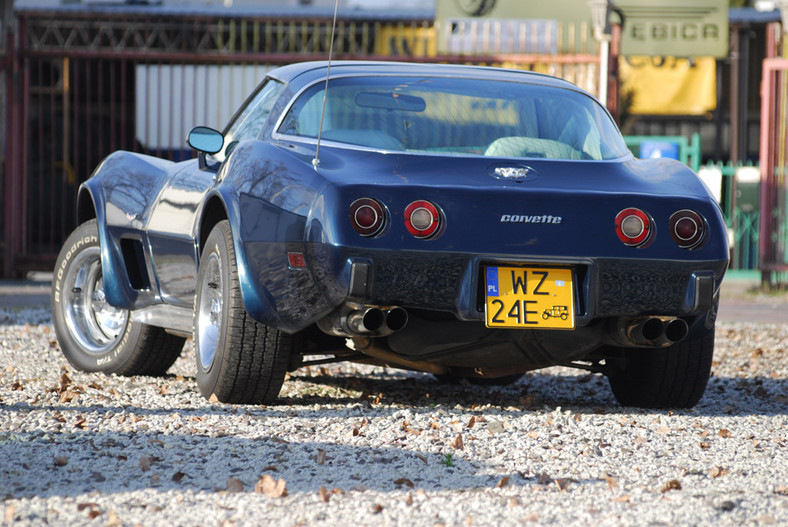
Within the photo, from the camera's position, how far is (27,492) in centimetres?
384

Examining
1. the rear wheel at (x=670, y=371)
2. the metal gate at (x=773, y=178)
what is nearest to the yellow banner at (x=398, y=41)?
the metal gate at (x=773, y=178)

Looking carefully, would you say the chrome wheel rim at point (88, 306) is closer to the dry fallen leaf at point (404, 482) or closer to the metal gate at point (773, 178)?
the dry fallen leaf at point (404, 482)

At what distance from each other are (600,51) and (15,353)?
798 centimetres

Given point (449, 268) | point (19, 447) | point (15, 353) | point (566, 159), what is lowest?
point (15, 353)

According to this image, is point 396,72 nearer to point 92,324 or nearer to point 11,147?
point 92,324

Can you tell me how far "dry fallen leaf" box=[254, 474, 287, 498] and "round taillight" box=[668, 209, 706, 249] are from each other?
195 centimetres

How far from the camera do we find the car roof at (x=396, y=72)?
571 cm

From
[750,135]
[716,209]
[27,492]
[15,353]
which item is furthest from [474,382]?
[750,135]

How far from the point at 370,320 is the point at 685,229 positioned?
50.9 inches

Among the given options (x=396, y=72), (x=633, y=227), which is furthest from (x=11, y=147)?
(x=633, y=227)

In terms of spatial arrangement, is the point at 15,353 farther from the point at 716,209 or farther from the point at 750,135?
the point at 750,135

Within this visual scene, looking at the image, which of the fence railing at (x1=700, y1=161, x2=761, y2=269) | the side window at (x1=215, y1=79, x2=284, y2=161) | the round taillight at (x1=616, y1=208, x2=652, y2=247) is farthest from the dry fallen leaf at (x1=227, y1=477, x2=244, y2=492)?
the fence railing at (x1=700, y1=161, x2=761, y2=269)

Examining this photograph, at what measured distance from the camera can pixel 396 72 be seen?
18.8 feet

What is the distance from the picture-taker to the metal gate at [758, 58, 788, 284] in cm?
1394
